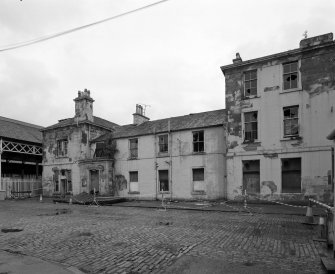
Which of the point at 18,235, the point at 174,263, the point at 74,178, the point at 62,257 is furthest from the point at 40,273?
the point at 74,178

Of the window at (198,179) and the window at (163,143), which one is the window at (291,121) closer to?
the window at (198,179)

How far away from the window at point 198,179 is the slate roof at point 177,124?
3511 millimetres

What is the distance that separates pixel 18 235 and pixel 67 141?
21349 millimetres

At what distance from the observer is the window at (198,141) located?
2408 centimetres

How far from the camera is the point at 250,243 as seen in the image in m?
8.63

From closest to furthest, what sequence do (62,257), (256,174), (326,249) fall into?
(62,257), (326,249), (256,174)

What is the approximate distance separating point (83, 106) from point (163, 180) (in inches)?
455

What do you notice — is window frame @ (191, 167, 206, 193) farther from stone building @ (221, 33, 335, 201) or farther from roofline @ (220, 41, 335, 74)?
roofline @ (220, 41, 335, 74)

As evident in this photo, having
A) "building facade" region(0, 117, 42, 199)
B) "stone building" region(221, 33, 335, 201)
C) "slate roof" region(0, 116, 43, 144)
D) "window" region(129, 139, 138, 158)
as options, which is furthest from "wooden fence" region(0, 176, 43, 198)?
"stone building" region(221, 33, 335, 201)

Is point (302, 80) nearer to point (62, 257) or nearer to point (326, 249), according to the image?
point (326, 249)

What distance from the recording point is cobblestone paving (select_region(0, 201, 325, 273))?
6844 millimetres

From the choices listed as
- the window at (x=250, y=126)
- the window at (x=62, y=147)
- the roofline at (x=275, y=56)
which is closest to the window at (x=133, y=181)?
the window at (x=62, y=147)

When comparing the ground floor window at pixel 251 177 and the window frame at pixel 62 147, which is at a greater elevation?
the window frame at pixel 62 147

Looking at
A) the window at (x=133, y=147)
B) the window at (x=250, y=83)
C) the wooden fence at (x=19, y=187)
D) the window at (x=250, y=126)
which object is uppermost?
the window at (x=250, y=83)
